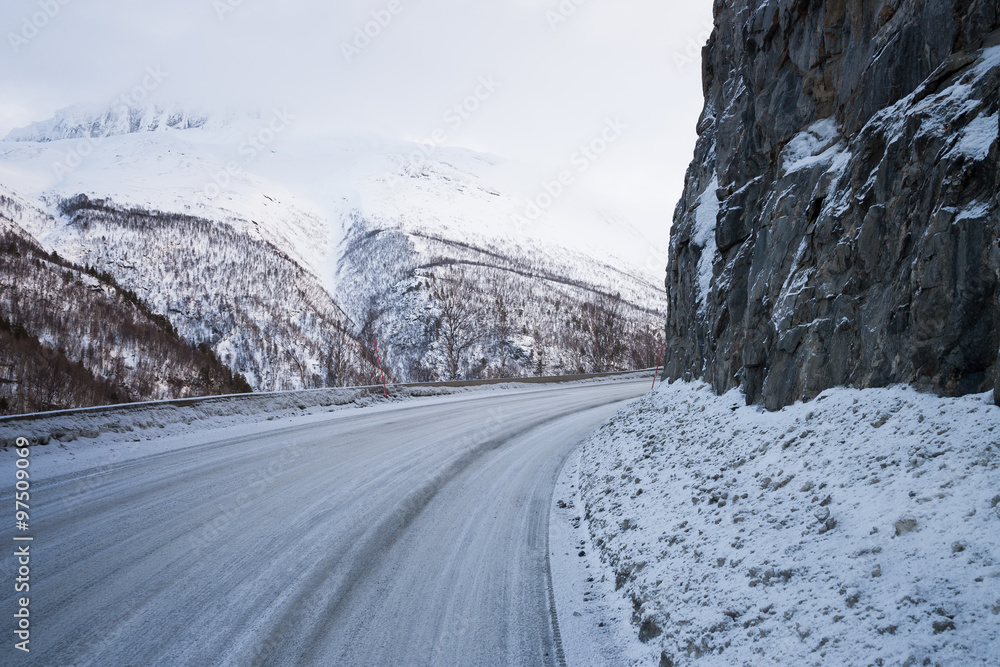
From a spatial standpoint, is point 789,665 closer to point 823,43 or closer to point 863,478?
point 863,478

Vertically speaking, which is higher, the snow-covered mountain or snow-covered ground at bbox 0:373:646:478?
the snow-covered mountain

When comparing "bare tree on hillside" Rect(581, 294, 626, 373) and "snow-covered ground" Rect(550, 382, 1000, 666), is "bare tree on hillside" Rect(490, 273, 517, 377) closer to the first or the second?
"bare tree on hillside" Rect(581, 294, 626, 373)

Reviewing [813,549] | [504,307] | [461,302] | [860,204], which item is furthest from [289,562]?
[461,302]

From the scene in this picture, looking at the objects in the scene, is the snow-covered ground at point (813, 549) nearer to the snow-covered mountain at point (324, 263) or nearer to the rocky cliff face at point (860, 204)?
the rocky cliff face at point (860, 204)

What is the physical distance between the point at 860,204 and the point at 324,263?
98.3 metres

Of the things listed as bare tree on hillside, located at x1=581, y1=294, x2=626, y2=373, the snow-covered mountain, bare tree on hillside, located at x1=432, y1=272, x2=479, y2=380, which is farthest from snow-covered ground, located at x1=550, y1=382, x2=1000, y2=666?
bare tree on hillside, located at x1=432, y1=272, x2=479, y2=380

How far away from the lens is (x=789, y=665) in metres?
2.68

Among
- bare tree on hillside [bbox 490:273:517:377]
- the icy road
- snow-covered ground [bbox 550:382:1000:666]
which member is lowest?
the icy road

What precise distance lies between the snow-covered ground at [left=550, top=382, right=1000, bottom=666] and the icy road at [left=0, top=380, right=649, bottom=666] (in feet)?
2.44

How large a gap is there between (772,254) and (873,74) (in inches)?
106

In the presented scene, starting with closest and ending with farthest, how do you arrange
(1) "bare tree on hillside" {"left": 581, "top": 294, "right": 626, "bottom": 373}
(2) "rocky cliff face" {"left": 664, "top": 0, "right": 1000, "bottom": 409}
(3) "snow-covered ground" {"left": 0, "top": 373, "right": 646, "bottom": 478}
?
(2) "rocky cliff face" {"left": 664, "top": 0, "right": 1000, "bottom": 409} < (3) "snow-covered ground" {"left": 0, "top": 373, "right": 646, "bottom": 478} < (1) "bare tree on hillside" {"left": 581, "top": 294, "right": 626, "bottom": 373}

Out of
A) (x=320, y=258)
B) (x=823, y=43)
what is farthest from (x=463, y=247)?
(x=823, y=43)

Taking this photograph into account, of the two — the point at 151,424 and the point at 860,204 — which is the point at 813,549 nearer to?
the point at 860,204

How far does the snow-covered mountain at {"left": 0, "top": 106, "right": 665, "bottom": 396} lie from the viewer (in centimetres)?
5741
